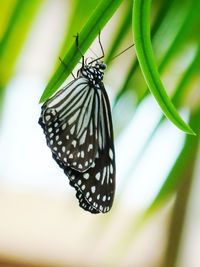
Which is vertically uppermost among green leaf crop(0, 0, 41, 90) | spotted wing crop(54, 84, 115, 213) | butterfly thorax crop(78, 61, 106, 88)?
green leaf crop(0, 0, 41, 90)

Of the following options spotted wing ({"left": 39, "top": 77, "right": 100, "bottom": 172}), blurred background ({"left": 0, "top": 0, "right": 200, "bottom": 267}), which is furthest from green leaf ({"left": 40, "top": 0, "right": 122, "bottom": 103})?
blurred background ({"left": 0, "top": 0, "right": 200, "bottom": 267})

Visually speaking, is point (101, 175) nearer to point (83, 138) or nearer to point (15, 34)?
point (83, 138)

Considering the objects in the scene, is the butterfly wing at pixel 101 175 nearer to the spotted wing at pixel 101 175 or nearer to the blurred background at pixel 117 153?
the spotted wing at pixel 101 175

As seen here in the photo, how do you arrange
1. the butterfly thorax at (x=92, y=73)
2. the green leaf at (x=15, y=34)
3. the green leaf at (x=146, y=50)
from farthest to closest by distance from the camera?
1. the green leaf at (x=15, y=34)
2. the butterfly thorax at (x=92, y=73)
3. the green leaf at (x=146, y=50)

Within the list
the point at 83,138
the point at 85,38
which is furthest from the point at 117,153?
the point at 85,38

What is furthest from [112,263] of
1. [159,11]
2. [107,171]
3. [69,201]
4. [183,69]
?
[159,11]

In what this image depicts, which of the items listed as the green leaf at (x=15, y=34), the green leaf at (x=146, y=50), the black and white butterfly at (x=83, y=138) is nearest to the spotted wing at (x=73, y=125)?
the black and white butterfly at (x=83, y=138)

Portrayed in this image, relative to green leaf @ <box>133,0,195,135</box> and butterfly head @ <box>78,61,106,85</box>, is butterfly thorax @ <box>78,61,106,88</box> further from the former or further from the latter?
green leaf @ <box>133,0,195,135</box>

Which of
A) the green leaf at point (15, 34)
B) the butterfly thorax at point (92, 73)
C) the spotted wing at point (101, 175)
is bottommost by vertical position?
the spotted wing at point (101, 175)
